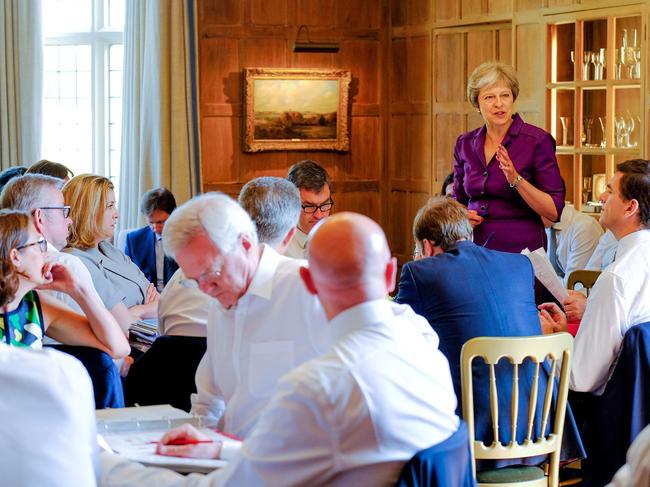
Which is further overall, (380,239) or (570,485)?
(570,485)

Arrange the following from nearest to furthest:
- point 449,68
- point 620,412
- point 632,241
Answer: point 620,412
point 632,241
point 449,68

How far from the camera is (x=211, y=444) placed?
2459mm

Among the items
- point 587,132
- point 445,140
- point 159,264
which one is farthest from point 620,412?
point 445,140

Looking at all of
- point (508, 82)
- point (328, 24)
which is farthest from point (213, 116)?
point (508, 82)

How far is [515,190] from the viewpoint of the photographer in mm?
5242

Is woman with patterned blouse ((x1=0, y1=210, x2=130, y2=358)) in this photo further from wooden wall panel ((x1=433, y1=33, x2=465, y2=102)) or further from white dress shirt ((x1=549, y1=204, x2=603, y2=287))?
wooden wall panel ((x1=433, y1=33, x2=465, y2=102))

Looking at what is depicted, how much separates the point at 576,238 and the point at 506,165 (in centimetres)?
163

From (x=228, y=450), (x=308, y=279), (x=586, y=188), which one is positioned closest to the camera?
(x=308, y=279)

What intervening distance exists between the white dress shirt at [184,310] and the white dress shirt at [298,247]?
1.26 m

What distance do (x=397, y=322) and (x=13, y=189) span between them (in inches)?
105

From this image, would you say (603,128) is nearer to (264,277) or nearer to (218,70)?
(218,70)

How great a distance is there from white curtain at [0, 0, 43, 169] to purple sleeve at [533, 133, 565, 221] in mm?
4937

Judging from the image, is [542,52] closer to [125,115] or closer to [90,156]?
[125,115]

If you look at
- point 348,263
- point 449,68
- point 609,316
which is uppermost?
point 449,68
